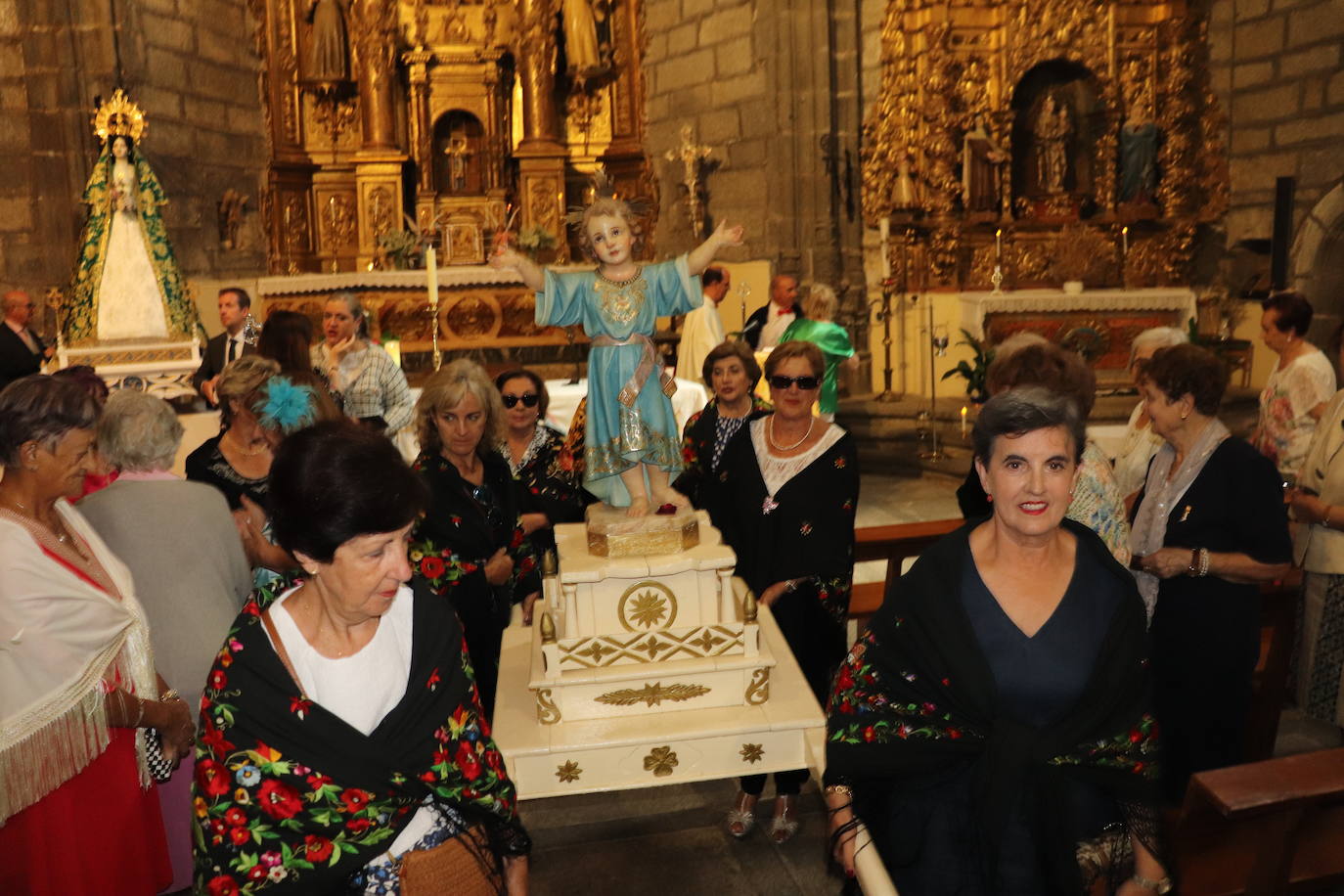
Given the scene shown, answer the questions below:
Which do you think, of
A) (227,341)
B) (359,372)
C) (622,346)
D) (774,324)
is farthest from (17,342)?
(622,346)

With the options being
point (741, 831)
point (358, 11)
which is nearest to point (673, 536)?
point (741, 831)

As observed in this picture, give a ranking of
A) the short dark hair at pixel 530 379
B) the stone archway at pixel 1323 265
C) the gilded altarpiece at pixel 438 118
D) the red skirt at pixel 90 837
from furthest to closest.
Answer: the gilded altarpiece at pixel 438 118 < the stone archway at pixel 1323 265 < the short dark hair at pixel 530 379 < the red skirt at pixel 90 837

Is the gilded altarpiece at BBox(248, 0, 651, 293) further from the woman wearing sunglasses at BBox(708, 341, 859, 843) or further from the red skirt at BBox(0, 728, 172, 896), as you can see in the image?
the red skirt at BBox(0, 728, 172, 896)

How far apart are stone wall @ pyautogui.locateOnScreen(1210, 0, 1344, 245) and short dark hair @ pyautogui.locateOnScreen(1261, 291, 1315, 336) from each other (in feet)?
16.8

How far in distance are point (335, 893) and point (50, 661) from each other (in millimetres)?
1027

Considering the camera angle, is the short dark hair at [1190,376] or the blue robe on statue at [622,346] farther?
the short dark hair at [1190,376]

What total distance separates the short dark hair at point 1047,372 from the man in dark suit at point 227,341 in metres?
4.40

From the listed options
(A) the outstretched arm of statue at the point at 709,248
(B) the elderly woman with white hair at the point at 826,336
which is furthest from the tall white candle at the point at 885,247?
(A) the outstretched arm of statue at the point at 709,248

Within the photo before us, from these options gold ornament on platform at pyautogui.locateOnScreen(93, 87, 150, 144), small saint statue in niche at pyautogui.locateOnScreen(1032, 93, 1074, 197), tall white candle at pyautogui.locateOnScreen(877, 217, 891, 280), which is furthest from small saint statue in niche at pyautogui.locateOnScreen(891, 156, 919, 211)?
gold ornament on platform at pyautogui.locateOnScreen(93, 87, 150, 144)

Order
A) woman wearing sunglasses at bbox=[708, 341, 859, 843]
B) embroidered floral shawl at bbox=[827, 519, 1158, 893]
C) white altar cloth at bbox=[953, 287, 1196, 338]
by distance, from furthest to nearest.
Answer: white altar cloth at bbox=[953, 287, 1196, 338] → woman wearing sunglasses at bbox=[708, 341, 859, 843] → embroidered floral shawl at bbox=[827, 519, 1158, 893]

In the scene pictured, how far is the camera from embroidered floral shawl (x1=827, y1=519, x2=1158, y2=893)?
2.18m

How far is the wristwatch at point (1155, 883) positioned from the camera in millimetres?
2262

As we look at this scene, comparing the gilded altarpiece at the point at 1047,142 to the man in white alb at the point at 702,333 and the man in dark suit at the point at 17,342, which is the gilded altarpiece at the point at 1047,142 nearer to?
the man in white alb at the point at 702,333

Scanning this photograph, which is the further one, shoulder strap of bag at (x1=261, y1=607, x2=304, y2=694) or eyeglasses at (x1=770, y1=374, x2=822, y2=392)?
eyeglasses at (x1=770, y1=374, x2=822, y2=392)
